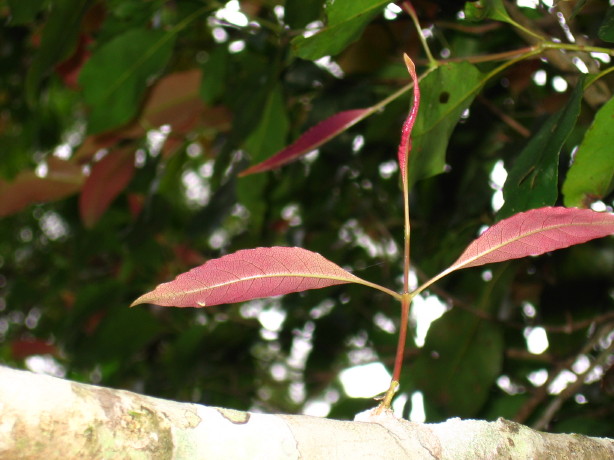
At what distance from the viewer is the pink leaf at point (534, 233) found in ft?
1.27

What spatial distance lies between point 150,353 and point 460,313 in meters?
1.20

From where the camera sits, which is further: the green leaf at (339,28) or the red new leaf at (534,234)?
the green leaf at (339,28)

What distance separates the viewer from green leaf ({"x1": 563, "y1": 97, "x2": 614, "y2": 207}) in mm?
532

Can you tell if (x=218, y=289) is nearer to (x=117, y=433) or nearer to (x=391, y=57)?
(x=117, y=433)

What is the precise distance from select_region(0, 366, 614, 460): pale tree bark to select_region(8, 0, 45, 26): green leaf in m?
0.69

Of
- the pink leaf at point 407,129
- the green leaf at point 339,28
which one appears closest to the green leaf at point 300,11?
the green leaf at point 339,28

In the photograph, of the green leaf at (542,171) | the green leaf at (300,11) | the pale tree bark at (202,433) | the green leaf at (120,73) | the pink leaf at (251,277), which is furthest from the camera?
the green leaf at (120,73)

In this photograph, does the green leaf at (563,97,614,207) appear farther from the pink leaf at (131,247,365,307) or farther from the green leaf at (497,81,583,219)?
the pink leaf at (131,247,365,307)

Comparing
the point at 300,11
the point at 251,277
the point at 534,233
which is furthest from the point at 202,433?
the point at 300,11

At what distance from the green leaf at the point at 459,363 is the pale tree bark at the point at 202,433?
0.63 metres

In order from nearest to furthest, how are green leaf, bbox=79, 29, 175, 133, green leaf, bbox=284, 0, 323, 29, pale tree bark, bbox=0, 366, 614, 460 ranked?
pale tree bark, bbox=0, 366, 614, 460 → green leaf, bbox=284, 0, 323, 29 → green leaf, bbox=79, 29, 175, 133

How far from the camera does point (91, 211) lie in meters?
1.13

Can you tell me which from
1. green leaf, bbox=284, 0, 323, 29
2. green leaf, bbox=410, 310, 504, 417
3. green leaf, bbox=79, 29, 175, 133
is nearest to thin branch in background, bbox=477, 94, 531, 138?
green leaf, bbox=410, 310, 504, 417

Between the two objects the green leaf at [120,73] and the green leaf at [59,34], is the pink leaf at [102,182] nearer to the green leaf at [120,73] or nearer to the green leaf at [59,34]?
the green leaf at [120,73]
